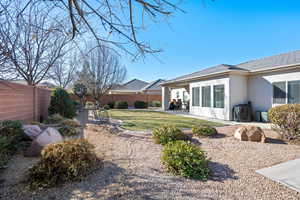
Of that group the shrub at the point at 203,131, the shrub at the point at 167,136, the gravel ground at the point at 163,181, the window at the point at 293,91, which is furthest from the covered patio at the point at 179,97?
the gravel ground at the point at 163,181

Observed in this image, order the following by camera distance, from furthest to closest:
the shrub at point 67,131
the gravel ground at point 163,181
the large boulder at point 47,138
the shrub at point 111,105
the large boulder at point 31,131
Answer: the shrub at point 111,105 → the shrub at point 67,131 → the large boulder at point 31,131 → the large boulder at point 47,138 → the gravel ground at point 163,181

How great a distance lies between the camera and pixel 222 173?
3055 mm

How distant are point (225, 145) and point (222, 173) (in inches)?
76.3

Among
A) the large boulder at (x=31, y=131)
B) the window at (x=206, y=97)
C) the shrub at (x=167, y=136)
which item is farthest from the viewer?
the window at (x=206, y=97)

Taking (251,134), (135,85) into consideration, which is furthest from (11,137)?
(135,85)

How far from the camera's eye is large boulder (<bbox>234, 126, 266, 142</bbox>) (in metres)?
5.13

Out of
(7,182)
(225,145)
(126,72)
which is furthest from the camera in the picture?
(126,72)

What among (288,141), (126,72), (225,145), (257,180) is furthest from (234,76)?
(126,72)

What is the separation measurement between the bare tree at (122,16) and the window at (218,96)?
29.0 feet

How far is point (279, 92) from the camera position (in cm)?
859

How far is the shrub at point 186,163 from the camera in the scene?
292 cm

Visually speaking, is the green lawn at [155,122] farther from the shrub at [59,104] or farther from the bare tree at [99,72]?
the bare tree at [99,72]

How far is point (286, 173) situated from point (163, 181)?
248 cm

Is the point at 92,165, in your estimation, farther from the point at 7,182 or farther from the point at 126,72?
the point at 126,72
